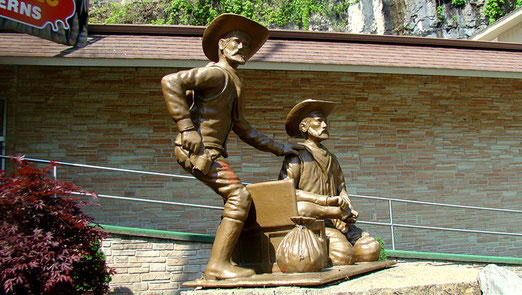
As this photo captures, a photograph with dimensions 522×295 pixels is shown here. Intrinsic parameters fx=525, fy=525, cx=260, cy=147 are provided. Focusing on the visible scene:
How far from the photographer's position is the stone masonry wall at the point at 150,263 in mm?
6738

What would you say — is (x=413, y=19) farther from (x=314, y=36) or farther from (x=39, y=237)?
(x=39, y=237)

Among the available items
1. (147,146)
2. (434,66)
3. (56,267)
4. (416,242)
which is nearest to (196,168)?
(56,267)

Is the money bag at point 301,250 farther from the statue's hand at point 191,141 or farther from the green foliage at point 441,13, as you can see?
the green foliage at point 441,13

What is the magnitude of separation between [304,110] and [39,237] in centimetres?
278

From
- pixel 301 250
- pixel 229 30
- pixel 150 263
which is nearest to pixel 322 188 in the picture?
pixel 301 250

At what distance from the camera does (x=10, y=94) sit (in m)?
9.58

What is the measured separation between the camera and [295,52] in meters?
9.10

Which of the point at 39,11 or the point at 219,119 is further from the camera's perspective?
the point at 39,11

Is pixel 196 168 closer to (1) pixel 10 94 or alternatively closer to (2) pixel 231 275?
(2) pixel 231 275

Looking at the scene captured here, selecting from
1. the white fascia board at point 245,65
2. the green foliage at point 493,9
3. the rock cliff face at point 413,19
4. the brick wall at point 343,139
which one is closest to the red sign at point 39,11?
the white fascia board at point 245,65

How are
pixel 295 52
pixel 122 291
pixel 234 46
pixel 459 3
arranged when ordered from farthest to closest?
1. pixel 459 3
2. pixel 295 52
3. pixel 122 291
4. pixel 234 46

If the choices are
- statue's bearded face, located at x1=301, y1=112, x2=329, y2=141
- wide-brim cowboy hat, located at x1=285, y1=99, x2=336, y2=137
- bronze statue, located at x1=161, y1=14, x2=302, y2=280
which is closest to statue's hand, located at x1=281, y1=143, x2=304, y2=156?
bronze statue, located at x1=161, y1=14, x2=302, y2=280

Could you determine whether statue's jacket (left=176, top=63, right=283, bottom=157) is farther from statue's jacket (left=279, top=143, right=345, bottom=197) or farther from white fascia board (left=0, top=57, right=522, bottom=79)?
white fascia board (left=0, top=57, right=522, bottom=79)

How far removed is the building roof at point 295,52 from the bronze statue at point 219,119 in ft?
12.6
